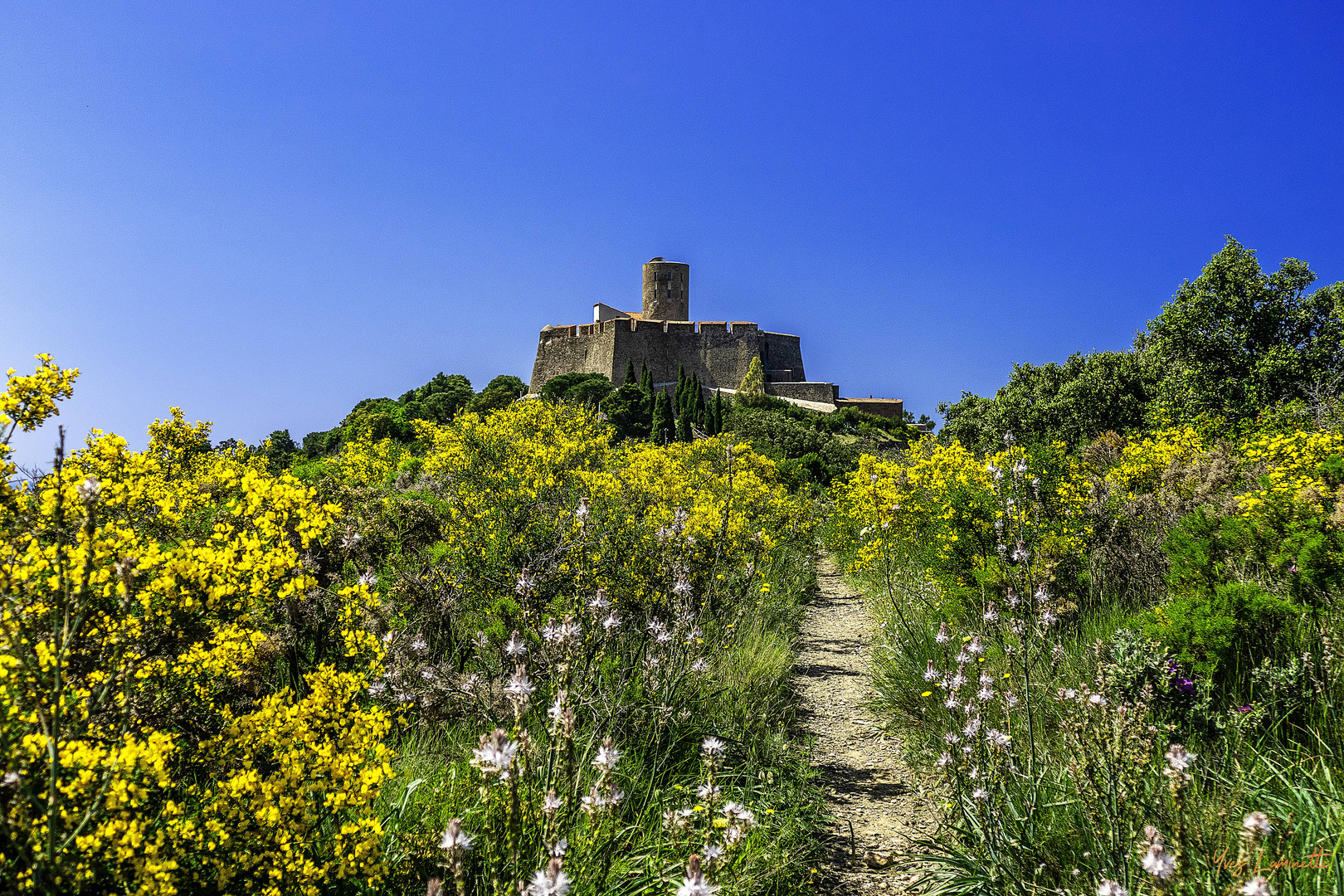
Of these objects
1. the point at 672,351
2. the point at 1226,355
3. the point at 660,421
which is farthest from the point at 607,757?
the point at 672,351

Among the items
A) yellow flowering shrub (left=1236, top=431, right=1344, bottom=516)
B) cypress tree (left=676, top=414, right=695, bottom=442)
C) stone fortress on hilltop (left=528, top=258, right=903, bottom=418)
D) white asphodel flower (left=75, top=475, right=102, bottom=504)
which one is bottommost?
white asphodel flower (left=75, top=475, right=102, bottom=504)

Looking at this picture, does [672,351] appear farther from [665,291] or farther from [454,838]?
[454,838]

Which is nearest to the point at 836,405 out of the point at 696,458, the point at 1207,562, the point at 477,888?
the point at 696,458

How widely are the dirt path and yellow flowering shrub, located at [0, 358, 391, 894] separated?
232 centimetres

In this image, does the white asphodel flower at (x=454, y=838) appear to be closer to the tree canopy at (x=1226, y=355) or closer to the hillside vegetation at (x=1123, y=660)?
the hillside vegetation at (x=1123, y=660)

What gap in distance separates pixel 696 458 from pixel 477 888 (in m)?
11.3

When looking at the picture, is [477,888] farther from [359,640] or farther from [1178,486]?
[1178,486]

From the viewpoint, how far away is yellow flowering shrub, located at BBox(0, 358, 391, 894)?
1.65 meters

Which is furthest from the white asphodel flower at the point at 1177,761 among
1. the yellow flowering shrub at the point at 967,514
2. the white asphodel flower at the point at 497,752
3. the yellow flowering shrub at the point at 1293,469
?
the yellow flowering shrub at the point at 1293,469

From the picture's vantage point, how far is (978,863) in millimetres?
2822

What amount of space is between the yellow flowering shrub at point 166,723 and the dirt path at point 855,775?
2316 mm

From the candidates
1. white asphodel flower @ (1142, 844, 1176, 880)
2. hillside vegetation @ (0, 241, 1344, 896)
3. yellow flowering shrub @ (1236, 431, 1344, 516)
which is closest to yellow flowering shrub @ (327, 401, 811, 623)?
hillside vegetation @ (0, 241, 1344, 896)

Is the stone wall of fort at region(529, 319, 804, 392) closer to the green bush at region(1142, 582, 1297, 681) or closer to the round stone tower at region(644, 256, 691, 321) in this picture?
the round stone tower at region(644, 256, 691, 321)

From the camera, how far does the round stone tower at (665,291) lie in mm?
60594
